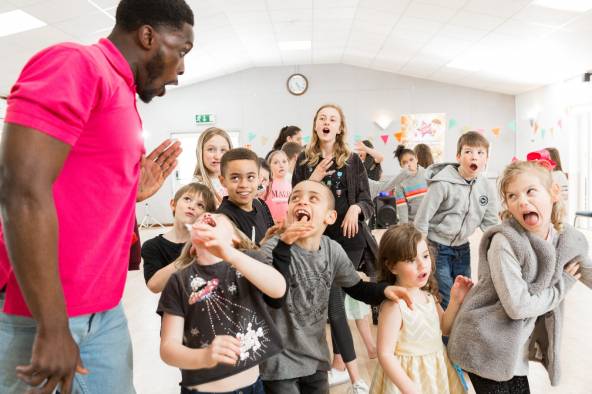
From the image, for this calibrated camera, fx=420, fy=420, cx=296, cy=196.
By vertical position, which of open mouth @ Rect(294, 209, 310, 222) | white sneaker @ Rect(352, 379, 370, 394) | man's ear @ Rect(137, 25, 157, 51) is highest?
man's ear @ Rect(137, 25, 157, 51)

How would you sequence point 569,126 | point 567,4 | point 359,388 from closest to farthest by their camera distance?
point 359,388 → point 567,4 → point 569,126

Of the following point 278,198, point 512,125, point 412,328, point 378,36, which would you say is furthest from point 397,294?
point 512,125

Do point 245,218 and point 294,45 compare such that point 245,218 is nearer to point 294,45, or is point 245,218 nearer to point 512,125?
point 294,45

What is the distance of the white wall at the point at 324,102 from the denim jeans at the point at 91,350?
354 inches

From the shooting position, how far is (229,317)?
1179 millimetres

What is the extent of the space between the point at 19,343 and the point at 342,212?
65.3 inches

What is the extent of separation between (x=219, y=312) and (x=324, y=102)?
8942 millimetres

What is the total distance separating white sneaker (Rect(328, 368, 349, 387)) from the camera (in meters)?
2.23

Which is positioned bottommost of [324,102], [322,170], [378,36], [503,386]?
[503,386]

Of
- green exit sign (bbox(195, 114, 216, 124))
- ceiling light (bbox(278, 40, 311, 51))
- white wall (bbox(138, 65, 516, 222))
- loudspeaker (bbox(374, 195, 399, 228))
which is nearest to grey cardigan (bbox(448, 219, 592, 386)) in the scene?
loudspeaker (bbox(374, 195, 399, 228))

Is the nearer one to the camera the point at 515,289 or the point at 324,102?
the point at 515,289

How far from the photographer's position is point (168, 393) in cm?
223

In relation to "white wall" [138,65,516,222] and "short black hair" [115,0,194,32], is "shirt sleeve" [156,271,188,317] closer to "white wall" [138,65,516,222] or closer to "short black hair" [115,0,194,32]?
"short black hair" [115,0,194,32]

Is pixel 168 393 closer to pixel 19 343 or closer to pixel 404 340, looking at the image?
pixel 404 340
